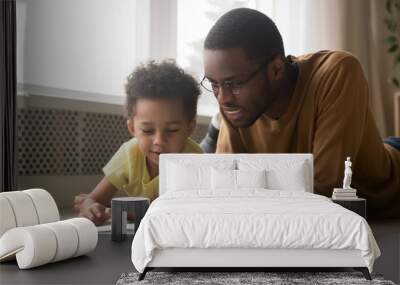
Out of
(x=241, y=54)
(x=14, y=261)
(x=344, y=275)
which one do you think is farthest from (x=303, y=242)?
(x=241, y=54)

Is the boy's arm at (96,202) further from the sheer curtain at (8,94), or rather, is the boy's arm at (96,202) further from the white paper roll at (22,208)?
the white paper roll at (22,208)

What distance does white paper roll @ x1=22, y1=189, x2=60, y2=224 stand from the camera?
4.46 m

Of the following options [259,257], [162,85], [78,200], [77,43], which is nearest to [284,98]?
[162,85]

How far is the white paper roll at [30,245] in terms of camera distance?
12.9ft

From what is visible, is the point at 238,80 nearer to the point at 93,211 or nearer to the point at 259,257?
the point at 93,211

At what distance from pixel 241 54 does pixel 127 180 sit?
66.6 inches

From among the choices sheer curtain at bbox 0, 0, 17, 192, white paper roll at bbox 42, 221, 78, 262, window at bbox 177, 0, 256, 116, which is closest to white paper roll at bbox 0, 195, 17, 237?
white paper roll at bbox 42, 221, 78, 262

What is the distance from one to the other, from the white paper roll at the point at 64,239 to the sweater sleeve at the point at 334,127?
2513mm

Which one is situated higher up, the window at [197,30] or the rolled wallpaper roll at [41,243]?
the window at [197,30]

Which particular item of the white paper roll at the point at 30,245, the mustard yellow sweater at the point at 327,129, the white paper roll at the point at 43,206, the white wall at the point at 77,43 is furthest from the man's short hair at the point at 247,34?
the white paper roll at the point at 30,245

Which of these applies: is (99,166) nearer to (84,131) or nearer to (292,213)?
(84,131)

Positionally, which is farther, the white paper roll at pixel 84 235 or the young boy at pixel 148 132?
the young boy at pixel 148 132

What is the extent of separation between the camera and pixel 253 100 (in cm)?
571

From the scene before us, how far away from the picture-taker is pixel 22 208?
14.2ft
